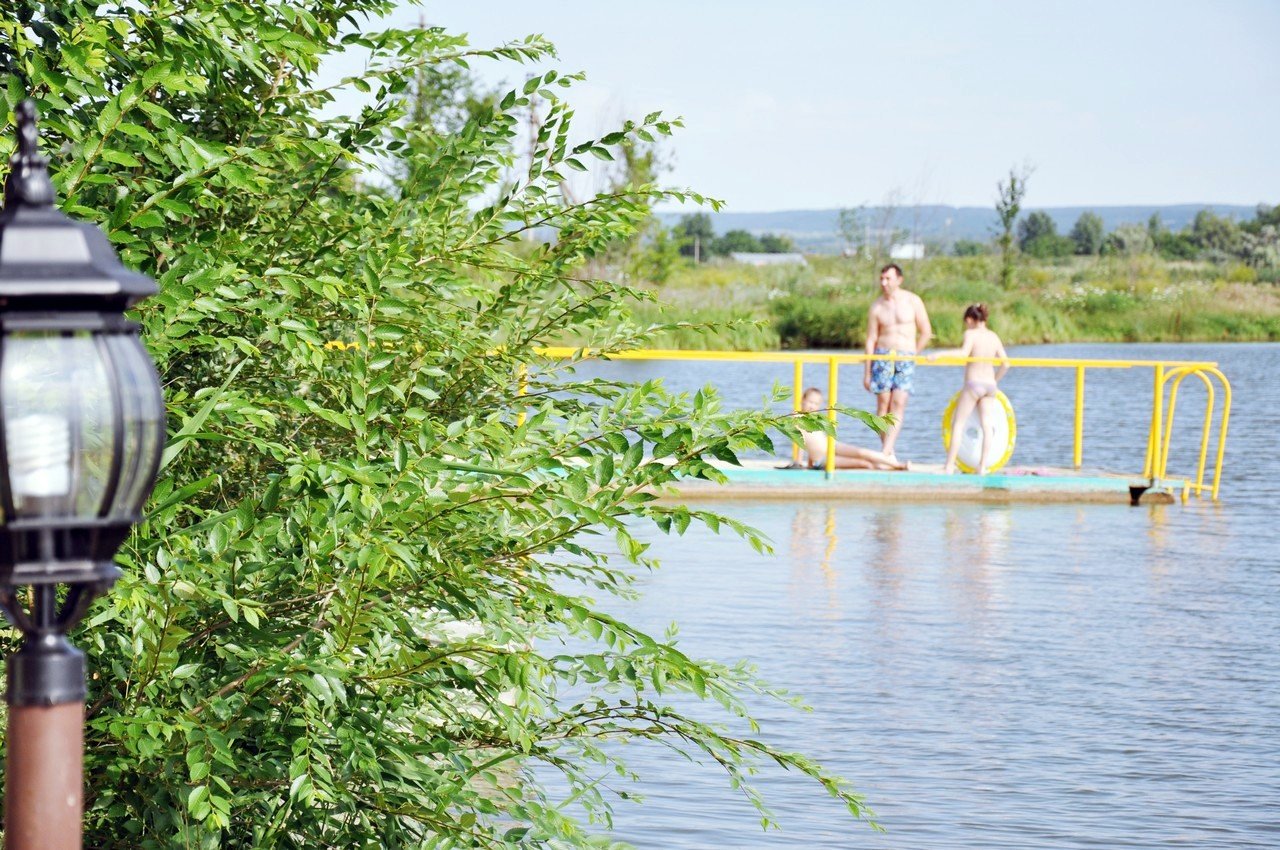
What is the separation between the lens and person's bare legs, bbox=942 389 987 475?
1614 cm

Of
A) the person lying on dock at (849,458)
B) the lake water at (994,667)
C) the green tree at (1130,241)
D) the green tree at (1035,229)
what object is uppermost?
the green tree at (1035,229)

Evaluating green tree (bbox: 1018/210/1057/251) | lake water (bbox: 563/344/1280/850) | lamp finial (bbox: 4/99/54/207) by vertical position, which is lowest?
lake water (bbox: 563/344/1280/850)

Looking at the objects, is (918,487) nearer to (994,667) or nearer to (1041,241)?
(994,667)

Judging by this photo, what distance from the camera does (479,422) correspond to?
180 inches

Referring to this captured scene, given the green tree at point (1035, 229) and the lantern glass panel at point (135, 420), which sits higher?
the green tree at point (1035, 229)

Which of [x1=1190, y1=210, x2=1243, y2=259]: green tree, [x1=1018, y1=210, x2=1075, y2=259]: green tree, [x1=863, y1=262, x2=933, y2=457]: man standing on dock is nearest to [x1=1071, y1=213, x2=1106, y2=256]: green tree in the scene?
[x1=1018, y1=210, x2=1075, y2=259]: green tree

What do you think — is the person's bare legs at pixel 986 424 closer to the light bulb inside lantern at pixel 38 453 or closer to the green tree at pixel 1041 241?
the light bulb inside lantern at pixel 38 453

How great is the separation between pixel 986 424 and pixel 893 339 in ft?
3.88

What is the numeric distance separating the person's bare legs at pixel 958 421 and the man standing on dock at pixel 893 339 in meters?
0.49

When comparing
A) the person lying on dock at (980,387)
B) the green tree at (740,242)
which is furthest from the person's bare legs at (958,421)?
the green tree at (740,242)

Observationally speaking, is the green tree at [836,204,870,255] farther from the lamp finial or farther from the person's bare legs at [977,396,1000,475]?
the lamp finial

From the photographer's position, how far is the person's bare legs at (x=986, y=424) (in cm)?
1623

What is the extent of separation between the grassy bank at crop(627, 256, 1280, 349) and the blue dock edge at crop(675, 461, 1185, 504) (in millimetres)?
26117

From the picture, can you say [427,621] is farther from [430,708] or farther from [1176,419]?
[1176,419]
